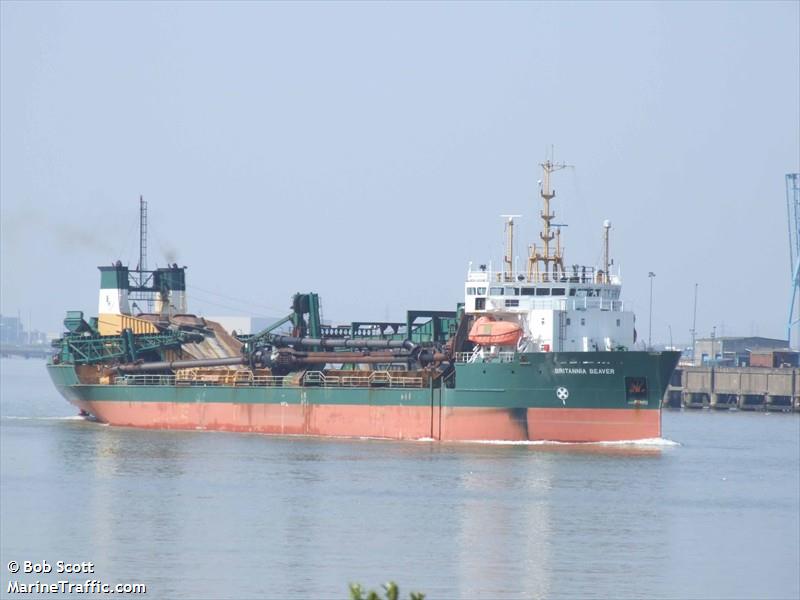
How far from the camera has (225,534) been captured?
109 ft

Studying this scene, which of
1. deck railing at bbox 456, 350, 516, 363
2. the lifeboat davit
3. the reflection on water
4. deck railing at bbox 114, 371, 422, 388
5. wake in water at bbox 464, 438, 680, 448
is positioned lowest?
the reflection on water

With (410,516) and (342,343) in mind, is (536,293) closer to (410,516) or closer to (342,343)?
(342,343)

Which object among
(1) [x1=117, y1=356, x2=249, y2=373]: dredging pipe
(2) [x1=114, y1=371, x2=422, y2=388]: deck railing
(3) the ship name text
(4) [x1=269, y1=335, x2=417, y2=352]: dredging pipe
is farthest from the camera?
(1) [x1=117, y1=356, x2=249, y2=373]: dredging pipe

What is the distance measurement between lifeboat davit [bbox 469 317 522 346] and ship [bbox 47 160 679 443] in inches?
1.7

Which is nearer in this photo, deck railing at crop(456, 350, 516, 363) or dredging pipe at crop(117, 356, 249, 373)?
deck railing at crop(456, 350, 516, 363)

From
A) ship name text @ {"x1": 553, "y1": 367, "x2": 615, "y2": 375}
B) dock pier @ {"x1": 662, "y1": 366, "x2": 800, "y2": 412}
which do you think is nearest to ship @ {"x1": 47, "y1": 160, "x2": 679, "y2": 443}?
ship name text @ {"x1": 553, "y1": 367, "x2": 615, "y2": 375}

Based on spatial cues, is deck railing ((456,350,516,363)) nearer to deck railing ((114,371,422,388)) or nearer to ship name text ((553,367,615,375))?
deck railing ((114,371,422,388))

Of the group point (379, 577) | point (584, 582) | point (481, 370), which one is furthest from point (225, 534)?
point (481, 370)

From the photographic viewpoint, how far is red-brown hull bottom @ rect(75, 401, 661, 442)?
5000 cm

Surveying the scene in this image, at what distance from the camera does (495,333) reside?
51656 mm

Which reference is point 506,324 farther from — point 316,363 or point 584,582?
point 584,582

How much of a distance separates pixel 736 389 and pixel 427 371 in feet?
111

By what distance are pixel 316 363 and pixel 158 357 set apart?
30.4ft

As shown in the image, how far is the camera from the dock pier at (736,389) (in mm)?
81750
